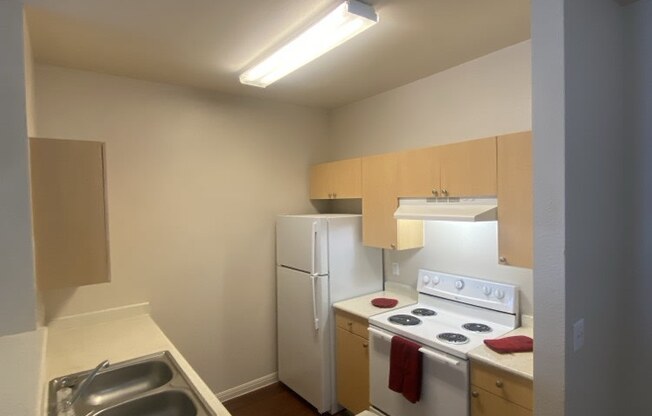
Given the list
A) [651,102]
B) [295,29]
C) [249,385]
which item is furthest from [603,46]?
[249,385]

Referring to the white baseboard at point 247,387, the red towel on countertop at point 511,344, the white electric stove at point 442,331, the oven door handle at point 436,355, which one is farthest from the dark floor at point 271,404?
the red towel on countertop at point 511,344

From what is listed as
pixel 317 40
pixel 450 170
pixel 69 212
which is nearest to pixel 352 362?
pixel 450 170

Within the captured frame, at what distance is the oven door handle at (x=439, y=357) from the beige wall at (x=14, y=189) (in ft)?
6.83

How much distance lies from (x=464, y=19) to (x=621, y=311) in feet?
5.52

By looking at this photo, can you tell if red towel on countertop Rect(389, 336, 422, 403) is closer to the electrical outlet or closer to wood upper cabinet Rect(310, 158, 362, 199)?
the electrical outlet

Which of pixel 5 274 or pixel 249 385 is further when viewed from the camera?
pixel 249 385

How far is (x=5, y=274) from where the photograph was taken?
1651 millimetres

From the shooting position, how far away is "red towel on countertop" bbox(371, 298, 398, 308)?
2889 mm

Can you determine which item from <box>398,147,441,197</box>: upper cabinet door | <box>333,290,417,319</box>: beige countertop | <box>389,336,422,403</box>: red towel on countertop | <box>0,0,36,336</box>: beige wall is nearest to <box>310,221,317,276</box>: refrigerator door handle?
<box>333,290,417,319</box>: beige countertop

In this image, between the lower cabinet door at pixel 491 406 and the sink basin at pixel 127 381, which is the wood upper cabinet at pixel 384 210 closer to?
the lower cabinet door at pixel 491 406

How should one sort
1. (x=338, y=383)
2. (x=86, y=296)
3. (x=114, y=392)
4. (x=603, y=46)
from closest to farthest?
(x=603, y=46)
(x=114, y=392)
(x=86, y=296)
(x=338, y=383)

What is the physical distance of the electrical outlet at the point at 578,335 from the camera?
1.41m

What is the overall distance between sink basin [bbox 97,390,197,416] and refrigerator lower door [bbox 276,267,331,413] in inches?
57.3

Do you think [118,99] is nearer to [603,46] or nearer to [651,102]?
[603,46]
